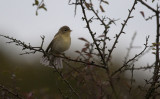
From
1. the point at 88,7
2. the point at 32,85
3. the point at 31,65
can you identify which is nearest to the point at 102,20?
the point at 88,7

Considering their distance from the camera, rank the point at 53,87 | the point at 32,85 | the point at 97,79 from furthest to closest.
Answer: the point at 32,85 → the point at 53,87 → the point at 97,79

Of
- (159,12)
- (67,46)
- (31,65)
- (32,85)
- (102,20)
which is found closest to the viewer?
(159,12)

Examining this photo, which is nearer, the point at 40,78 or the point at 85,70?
the point at 85,70

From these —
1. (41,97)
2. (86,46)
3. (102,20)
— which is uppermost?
(102,20)

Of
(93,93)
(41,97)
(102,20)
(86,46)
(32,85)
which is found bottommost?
(32,85)

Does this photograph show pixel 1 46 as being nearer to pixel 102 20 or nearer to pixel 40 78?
pixel 40 78

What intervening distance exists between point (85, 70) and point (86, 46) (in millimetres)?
338

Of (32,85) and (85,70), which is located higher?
(85,70)

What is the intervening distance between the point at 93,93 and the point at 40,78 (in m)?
7.10

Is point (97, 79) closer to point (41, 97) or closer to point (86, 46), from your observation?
point (86, 46)

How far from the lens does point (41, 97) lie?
226 inches

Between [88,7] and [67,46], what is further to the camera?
[67,46]

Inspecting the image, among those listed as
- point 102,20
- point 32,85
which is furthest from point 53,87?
point 102,20

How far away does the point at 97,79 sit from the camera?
4637 mm
